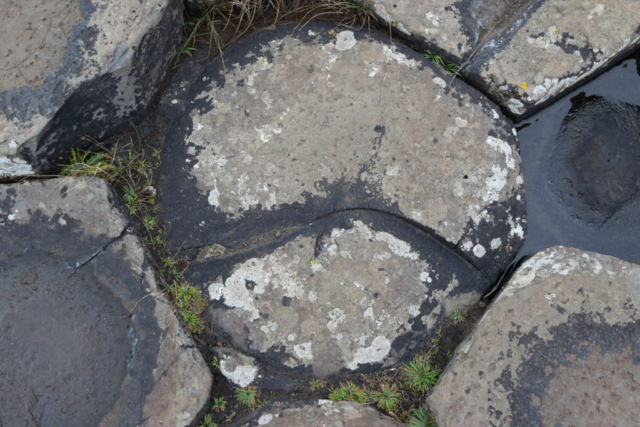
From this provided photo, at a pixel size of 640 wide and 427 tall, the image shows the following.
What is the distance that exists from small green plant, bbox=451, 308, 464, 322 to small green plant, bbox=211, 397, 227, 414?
44.6 inches

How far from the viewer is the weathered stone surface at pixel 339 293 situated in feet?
6.72

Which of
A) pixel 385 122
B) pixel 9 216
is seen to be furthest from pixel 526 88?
pixel 9 216

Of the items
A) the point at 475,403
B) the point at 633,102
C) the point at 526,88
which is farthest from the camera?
the point at 633,102

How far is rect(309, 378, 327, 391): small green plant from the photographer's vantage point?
2.03m

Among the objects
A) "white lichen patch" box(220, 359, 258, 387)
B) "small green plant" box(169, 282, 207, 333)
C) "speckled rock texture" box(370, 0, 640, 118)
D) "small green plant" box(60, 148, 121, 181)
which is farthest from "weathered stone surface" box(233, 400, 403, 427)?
"speckled rock texture" box(370, 0, 640, 118)

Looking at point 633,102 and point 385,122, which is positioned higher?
point 633,102

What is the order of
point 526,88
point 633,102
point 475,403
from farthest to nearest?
point 633,102
point 526,88
point 475,403

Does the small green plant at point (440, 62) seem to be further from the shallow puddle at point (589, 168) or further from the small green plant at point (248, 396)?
the small green plant at point (248, 396)

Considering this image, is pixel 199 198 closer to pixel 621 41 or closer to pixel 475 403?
pixel 475 403

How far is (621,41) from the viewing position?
217cm

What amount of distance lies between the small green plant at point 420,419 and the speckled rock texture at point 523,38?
153cm

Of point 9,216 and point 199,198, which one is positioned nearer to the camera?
point 9,216

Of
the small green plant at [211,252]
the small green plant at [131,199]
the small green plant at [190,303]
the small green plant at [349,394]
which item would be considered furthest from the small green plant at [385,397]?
the small green plant at [131,199]

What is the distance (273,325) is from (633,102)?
2192 millimetres
